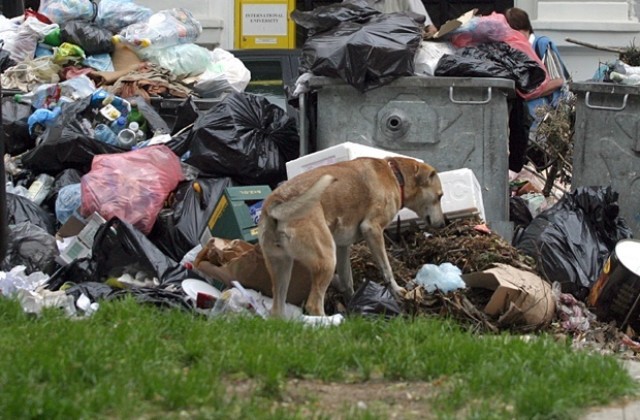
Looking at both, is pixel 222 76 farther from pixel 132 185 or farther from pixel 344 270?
pixel 344 270

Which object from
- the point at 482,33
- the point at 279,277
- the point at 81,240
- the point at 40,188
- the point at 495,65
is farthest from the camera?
the point at 482,33

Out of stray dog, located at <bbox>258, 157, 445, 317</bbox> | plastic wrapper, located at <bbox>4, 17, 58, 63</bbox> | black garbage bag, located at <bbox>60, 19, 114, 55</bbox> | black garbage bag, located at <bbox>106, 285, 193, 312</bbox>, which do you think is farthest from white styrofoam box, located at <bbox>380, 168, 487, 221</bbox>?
plastic wrapper, located at <bbox>4, 17, 58, 63</bbox>

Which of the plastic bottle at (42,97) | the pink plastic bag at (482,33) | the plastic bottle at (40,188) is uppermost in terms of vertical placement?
the pink plastic bag at (482,33)

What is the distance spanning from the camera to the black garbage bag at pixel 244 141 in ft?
28.0

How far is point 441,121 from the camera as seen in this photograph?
8406 millimetres

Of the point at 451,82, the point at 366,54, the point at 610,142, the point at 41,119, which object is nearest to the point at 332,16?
the point at 366,54

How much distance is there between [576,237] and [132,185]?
2.92 meters

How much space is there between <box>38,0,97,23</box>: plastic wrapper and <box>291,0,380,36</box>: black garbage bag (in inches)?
112

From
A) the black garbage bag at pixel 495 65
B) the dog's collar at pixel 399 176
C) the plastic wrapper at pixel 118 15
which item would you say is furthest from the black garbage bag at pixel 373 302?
the plastic wrapper at pixel 118 15

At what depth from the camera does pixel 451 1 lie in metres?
17.5

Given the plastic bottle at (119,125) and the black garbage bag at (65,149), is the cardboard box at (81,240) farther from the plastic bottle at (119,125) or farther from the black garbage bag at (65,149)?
the plastic bottle at (119,125)

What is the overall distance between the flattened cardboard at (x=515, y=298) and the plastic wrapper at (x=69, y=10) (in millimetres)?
5423

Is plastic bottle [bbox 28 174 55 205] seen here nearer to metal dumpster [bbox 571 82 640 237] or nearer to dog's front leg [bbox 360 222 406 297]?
dog's front leg [bbox 360 222 406 297]

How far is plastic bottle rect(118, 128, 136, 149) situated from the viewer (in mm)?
9164
